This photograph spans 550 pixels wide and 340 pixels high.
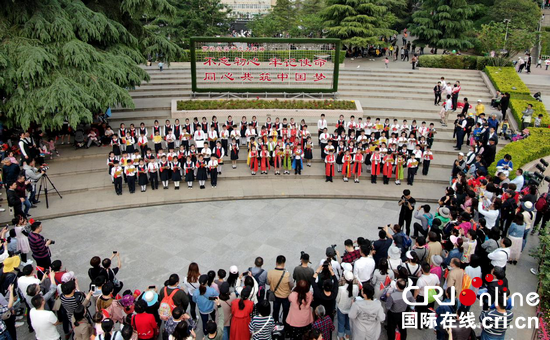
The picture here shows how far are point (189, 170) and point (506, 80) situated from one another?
628 inches

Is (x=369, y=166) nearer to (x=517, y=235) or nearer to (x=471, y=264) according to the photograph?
(x=517, y=235)

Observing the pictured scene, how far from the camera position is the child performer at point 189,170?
11.9 meters

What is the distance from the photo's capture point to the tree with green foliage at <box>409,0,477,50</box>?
88.0ft

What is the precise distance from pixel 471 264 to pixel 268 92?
12.2 m

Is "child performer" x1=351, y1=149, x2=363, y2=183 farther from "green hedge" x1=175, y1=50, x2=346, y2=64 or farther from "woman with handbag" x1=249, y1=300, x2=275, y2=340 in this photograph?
"woman with handbag" x1=249, y1=300, x2=275, y2=340

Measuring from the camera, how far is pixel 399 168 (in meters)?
12.4

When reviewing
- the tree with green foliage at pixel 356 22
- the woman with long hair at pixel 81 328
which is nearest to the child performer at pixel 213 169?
the woman with long hair at pixel 81 328

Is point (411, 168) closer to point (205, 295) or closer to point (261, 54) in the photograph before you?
point (261, 54)

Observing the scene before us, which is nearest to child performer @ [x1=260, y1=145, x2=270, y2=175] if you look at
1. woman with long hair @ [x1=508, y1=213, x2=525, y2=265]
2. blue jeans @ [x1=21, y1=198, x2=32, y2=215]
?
blue jeans @ [x1=21, y1=198, x2=32, y2=215]

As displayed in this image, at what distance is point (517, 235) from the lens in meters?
8.20

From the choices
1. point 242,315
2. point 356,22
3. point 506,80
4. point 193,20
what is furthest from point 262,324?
point 193,20

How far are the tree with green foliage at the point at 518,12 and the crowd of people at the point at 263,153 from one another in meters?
22.7

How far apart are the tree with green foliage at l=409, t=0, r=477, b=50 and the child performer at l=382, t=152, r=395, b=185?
18.2 metres

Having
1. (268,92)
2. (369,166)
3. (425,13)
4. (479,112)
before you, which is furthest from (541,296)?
(425,13)
